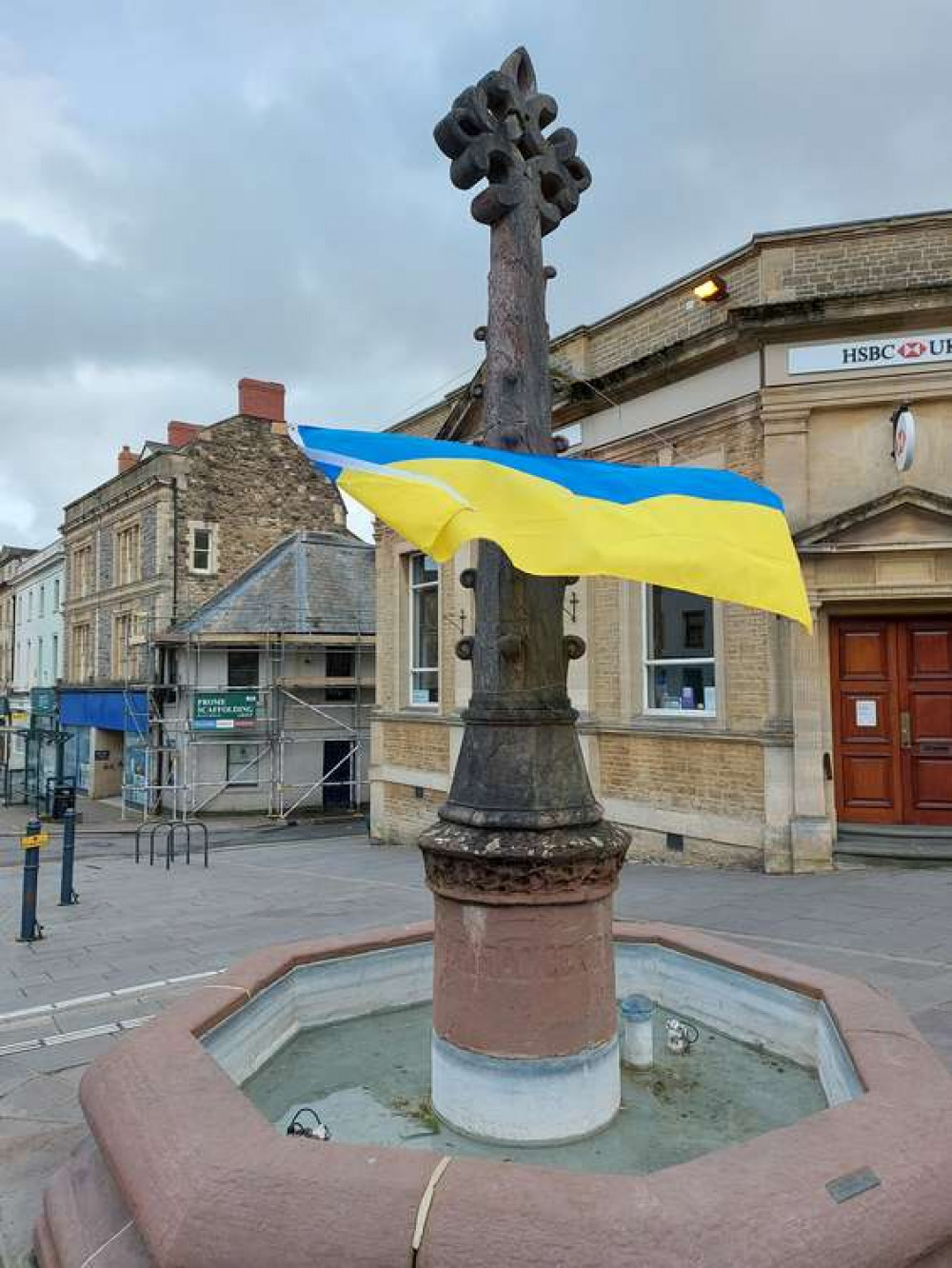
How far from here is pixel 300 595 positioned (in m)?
25.8

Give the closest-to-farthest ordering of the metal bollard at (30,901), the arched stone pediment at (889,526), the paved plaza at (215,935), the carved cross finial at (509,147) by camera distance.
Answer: the carved cross finial at (509,147)
the paved plaza at (215,935)
the metal bollard at (30,901)
the arched stone pediment at (889,526)

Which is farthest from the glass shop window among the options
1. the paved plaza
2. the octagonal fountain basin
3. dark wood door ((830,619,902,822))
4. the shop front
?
the octagonal fountain basin

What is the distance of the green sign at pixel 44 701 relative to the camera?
33.4 m

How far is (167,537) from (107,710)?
20.4ft

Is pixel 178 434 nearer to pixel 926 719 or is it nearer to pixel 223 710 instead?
pixel 223 710

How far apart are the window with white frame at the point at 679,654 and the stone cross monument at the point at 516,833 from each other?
24.2 ft

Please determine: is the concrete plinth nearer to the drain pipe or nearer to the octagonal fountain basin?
the octagonal fountain basin

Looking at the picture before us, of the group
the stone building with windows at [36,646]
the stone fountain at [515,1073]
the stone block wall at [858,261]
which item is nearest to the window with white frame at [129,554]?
the stone building with windows at [36,646]

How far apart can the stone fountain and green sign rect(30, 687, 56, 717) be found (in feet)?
106

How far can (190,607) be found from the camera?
1102 inches

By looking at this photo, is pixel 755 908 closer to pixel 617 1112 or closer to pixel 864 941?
pixel 864 941

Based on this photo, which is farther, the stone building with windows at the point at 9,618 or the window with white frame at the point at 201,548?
the stone building with windows at the point at 9,618

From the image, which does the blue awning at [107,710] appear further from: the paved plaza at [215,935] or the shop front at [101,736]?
the paved plaza at [215,935]

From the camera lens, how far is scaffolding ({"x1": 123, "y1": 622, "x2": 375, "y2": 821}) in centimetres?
2462
